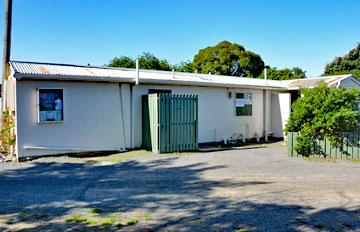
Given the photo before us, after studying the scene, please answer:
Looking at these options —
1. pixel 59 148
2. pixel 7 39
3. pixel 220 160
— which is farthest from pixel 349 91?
pixel 7 39

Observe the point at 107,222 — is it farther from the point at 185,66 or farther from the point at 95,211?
the point at 185,66

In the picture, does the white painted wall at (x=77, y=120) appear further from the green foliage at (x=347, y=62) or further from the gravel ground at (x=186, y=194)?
the green foliage at (x=347, y=62)

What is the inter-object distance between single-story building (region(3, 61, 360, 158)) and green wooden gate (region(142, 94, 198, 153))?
0.63 m

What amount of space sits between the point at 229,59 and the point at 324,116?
3093 cm

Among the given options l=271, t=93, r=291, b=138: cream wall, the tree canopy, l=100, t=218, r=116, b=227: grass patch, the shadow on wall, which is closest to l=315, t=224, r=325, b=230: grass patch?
the shadow on wall

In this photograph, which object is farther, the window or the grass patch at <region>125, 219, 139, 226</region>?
the window

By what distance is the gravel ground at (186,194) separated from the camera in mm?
4977

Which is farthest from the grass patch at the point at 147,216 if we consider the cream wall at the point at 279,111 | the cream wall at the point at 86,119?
the cream wall at the point at 279,111

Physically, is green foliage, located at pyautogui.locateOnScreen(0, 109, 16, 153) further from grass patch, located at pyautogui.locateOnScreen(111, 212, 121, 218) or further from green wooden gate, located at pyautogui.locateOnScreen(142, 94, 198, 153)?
grass patch, located at pyautogui.locateOnScreen(111, 212, 121, 218)

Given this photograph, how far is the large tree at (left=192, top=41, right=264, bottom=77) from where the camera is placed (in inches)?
1594

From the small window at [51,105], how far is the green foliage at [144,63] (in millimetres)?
24411

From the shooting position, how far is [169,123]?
38.9 feet

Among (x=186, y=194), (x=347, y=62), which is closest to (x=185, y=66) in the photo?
(x=347, y=62)

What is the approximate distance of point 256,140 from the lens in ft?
53.4
